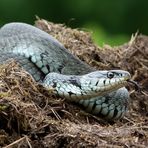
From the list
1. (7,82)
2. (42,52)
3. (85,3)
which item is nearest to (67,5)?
(85,3)

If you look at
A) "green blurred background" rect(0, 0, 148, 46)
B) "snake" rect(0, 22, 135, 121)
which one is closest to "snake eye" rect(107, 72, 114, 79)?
"snake" rect(0, 22, 135, 121)

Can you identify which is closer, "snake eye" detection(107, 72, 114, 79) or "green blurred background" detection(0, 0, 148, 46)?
"snake eye" detection(107, 72, 114, 79)

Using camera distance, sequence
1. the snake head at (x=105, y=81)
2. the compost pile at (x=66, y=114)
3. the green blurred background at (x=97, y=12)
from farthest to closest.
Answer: the green blurred background at (x=97, y=12), the snake head at (x=105, y=81), the compost pile at (x=66, y=114)

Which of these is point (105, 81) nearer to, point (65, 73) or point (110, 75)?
point (110, 75)

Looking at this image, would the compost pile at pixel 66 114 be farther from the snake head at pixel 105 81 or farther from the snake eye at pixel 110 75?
the snake eye at pixel 110 75

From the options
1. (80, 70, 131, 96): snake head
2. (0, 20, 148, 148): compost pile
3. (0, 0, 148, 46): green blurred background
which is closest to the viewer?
(0, 20, 148, 148): compost pile

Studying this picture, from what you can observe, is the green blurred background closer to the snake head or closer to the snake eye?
the snake head

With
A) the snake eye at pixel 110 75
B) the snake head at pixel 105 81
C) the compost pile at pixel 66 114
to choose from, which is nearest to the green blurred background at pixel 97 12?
the compost pile at pixel 66 114
